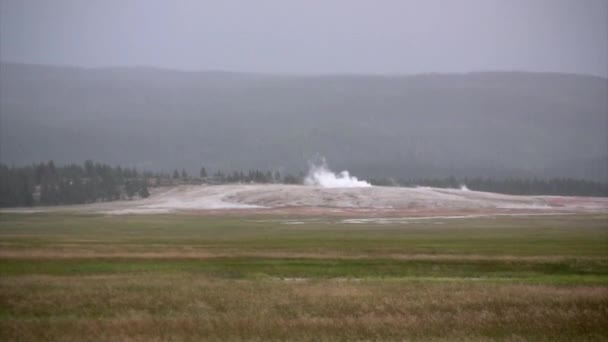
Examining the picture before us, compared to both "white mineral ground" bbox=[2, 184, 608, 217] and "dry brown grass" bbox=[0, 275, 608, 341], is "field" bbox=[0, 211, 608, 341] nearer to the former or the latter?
"dry brown grass" bbox=[0, 275, 608, 341]

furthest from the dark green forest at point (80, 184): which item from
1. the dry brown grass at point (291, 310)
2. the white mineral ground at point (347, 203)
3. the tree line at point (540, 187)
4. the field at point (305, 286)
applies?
the dry brown grass at point (291, 310)

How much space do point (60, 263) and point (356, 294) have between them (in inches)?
690

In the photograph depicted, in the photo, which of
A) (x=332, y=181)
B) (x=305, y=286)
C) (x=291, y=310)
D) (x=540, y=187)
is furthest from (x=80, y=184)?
(x=291, y=310)

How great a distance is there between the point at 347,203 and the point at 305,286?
237 ft

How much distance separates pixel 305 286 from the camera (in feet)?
99.4

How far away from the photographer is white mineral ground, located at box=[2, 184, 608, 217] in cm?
9738

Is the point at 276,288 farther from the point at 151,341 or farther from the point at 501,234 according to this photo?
the point at 501,234

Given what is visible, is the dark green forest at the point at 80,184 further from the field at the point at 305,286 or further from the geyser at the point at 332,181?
the field at the point at 305,286

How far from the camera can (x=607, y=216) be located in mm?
87812

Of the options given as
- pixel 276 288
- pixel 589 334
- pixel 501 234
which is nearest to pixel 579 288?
pixel 589 334

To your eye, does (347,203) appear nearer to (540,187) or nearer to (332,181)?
(332,181)

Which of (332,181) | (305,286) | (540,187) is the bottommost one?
(305,286)

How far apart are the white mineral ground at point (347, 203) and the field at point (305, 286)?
35891 millimetres

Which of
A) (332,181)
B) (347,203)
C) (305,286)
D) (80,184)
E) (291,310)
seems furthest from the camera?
(332,181)
